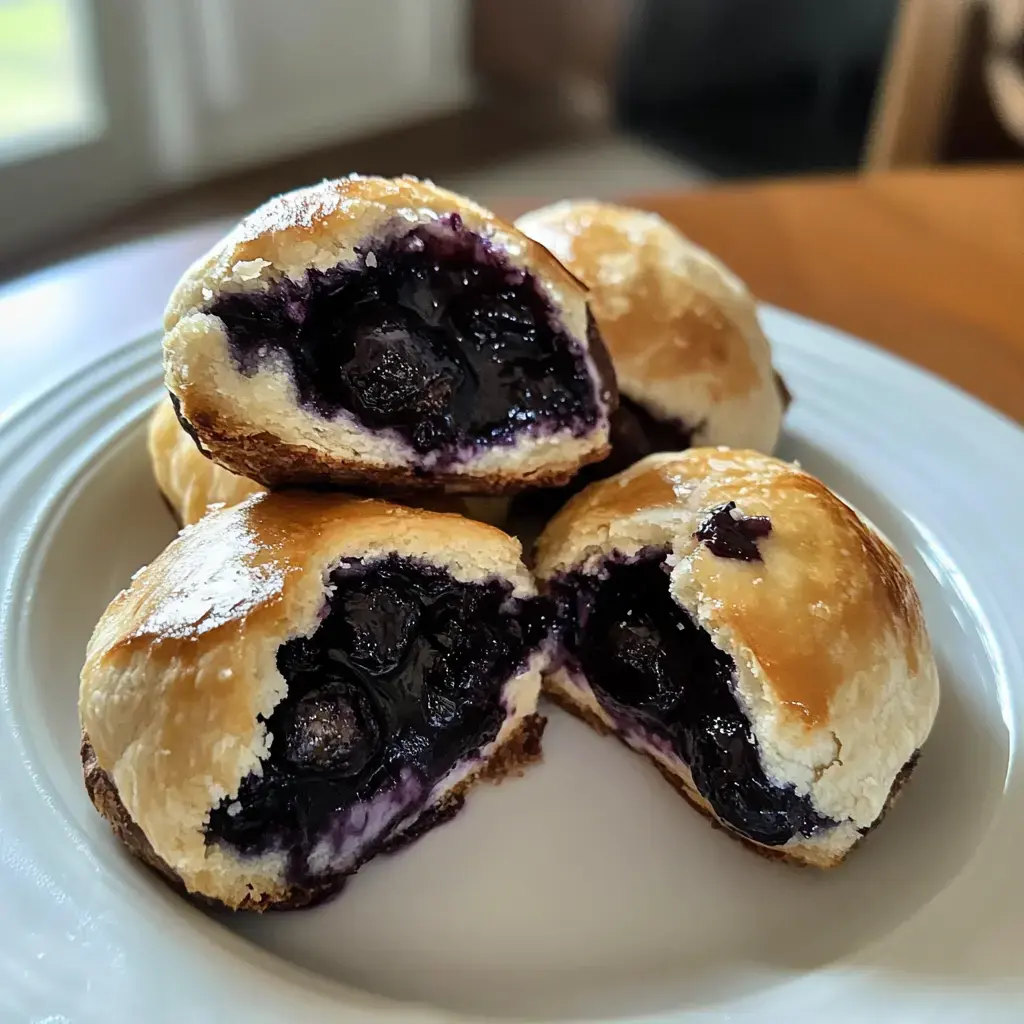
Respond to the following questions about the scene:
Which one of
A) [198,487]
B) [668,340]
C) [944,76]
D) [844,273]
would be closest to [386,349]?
[198,487]

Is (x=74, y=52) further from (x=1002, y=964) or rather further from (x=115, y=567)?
(x=1002, y=964)

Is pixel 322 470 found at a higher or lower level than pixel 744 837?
higher

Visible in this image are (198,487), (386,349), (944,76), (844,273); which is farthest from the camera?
(944,76)

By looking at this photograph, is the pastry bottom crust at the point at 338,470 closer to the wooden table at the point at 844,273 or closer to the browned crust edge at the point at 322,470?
the browned crust edge at the point at 322,470

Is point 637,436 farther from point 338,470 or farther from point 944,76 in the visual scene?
point 944,76

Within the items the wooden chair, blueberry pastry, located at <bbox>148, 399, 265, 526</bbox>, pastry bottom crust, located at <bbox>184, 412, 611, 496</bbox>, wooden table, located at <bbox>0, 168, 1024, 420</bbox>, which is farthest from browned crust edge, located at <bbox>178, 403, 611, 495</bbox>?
the wooden chair

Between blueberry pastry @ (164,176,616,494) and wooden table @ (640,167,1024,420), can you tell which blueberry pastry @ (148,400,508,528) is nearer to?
blueberry pastry @ (164,176,616,494)

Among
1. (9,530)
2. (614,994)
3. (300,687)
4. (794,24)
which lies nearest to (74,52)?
(794,24)
